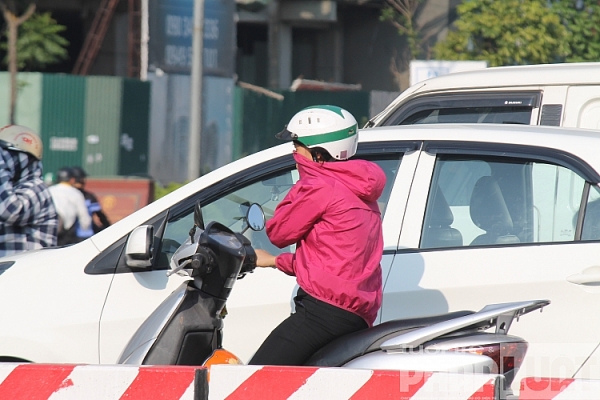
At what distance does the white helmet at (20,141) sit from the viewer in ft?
18.3

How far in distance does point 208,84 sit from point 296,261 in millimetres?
18120

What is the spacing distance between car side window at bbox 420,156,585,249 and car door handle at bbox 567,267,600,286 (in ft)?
0.58

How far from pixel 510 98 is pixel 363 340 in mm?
2681

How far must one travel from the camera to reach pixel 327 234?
327 centimetres

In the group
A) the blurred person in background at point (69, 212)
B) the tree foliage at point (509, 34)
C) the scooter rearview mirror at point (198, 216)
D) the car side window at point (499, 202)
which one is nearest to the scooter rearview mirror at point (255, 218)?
the scooter rearview mirror at point (198, 216)

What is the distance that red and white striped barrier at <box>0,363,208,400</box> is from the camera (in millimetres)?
3029

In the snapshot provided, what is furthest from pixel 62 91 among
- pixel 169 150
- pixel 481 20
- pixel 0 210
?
pixel 0 210

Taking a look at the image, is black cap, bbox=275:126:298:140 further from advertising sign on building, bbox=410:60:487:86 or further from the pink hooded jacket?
advertising sign on building, bbox=410:60:487:86

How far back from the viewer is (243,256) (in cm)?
331

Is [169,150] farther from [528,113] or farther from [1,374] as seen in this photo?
[1,374]

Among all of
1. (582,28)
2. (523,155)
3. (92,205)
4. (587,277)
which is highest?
(582,28)

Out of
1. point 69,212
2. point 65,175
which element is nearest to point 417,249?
point 69,212

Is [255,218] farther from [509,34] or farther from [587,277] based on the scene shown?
[509,34]

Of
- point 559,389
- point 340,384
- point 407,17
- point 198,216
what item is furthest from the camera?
point 407,17
